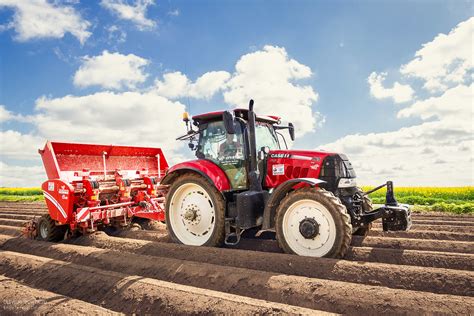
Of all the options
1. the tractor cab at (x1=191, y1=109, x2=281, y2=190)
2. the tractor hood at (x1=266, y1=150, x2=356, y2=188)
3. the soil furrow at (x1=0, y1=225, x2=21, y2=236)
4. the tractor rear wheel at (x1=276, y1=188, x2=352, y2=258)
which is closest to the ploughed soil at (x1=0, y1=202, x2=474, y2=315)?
the tractor rear wheel at (x1=276, y1=188, x2=352, y2=258)

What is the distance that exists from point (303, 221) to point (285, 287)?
43.7 inches

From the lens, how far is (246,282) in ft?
13.7

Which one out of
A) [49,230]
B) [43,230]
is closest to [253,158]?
[49,230]

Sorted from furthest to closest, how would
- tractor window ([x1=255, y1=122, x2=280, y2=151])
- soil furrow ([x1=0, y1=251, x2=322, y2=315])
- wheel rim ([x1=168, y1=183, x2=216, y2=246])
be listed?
wheel rim ([x1=168, y1=183, x2=216, y2=246])
tractor window ([x1=255, y1=122, x2=280, y2=151])
soil furrow ([x1=0, y1=251, x2=322, y2=315])

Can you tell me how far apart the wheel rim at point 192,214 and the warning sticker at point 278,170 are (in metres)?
1.11

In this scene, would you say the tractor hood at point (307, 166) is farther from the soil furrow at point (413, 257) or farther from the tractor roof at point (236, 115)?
the soil furrow at point (413, 257)

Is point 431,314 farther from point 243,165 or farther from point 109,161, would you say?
point 109,161

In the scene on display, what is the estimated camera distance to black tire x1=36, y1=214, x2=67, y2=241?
25.1ft

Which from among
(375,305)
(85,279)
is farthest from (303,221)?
(85,279)

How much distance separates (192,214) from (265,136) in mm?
1750

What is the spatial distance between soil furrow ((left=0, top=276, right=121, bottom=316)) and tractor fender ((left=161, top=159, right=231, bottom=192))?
2476 millimetres

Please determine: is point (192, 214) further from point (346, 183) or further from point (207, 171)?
point (346, 183)

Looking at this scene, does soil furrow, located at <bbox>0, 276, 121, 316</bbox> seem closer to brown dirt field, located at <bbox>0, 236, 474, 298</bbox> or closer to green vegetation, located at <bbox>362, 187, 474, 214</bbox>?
brown dirt field, located at <bbox>0, 236, 474, 298</bbox>

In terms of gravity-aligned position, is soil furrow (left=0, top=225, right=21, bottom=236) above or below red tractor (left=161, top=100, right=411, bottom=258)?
below
